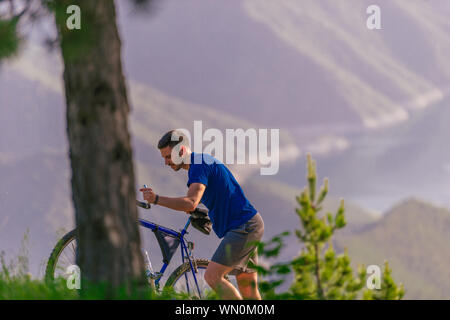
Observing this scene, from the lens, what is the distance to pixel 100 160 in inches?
163

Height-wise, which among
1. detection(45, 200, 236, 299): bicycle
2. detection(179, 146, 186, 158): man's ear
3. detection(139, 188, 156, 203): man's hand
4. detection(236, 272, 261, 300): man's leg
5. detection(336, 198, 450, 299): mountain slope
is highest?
detection(336, 198, 450, 299): mountain slope

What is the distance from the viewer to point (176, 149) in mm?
5027

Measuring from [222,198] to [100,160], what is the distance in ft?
4.51

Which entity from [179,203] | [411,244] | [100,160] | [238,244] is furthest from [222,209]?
[411,244]

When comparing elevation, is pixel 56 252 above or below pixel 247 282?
above

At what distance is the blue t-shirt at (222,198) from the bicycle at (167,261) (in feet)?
1.52

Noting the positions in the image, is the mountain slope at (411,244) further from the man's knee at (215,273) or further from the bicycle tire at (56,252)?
the bicycle tire at (56,252)

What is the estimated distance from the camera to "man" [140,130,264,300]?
16.5 ft

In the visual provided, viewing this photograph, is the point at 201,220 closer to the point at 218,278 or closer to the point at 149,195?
the point at 218,278

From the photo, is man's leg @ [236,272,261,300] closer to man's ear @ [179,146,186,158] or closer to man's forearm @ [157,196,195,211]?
→ man's forearm @ [157,196,195,211]

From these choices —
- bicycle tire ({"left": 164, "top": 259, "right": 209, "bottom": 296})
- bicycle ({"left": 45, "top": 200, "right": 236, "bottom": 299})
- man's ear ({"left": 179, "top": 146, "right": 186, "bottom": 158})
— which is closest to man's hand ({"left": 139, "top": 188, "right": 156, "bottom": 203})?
man's ear ({"left": 179, "top": 146, "right": 186, "bottom": 158})

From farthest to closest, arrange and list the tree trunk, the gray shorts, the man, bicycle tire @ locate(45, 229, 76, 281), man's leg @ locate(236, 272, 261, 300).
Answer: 1. bicycle tire @ locate(45, 229, 76, 281)
2. man's leg @ locate(236, 272, 261, 300)
3. the gray shorts
4. the man
5. the tree trunk

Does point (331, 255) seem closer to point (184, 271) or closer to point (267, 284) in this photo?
point (267, 284)

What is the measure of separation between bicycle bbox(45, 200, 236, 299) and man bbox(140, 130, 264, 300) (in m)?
0.46
